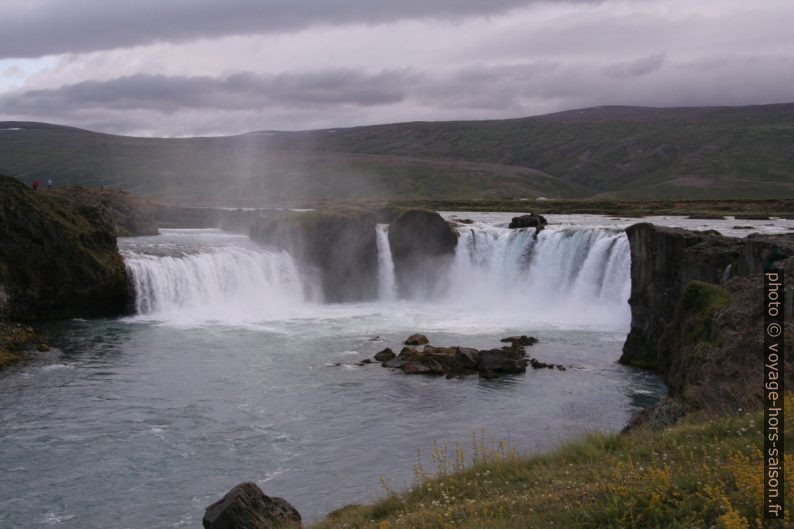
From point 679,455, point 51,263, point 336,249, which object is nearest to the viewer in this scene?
point 679,455

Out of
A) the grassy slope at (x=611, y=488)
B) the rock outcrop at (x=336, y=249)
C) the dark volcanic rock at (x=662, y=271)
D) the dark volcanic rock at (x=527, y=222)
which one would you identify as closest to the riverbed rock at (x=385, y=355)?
the dark volcanic rock at (x=662, y=271)

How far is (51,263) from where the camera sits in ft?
126

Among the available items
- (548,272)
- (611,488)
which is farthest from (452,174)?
(611,488)

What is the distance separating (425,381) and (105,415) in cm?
1098

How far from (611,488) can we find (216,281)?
38.6 meters

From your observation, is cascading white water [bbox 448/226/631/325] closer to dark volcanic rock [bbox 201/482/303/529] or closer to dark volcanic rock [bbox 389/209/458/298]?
dark volcanic rock [bbox 389/209/458/298]

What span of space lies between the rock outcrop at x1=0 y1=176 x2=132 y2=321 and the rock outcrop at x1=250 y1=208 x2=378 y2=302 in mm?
12439

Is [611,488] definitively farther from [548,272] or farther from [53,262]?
[548,272]

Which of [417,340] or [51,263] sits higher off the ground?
[51,263]

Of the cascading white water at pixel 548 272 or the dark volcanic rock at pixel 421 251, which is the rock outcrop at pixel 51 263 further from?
the cascading white water at pixel 548 272

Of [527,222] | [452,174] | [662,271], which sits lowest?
[662,271]

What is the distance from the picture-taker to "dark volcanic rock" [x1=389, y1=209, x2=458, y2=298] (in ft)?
166

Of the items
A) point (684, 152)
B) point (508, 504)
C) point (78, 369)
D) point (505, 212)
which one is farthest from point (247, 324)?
point (684, 152)

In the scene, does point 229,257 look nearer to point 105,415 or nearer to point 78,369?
point 78,369
